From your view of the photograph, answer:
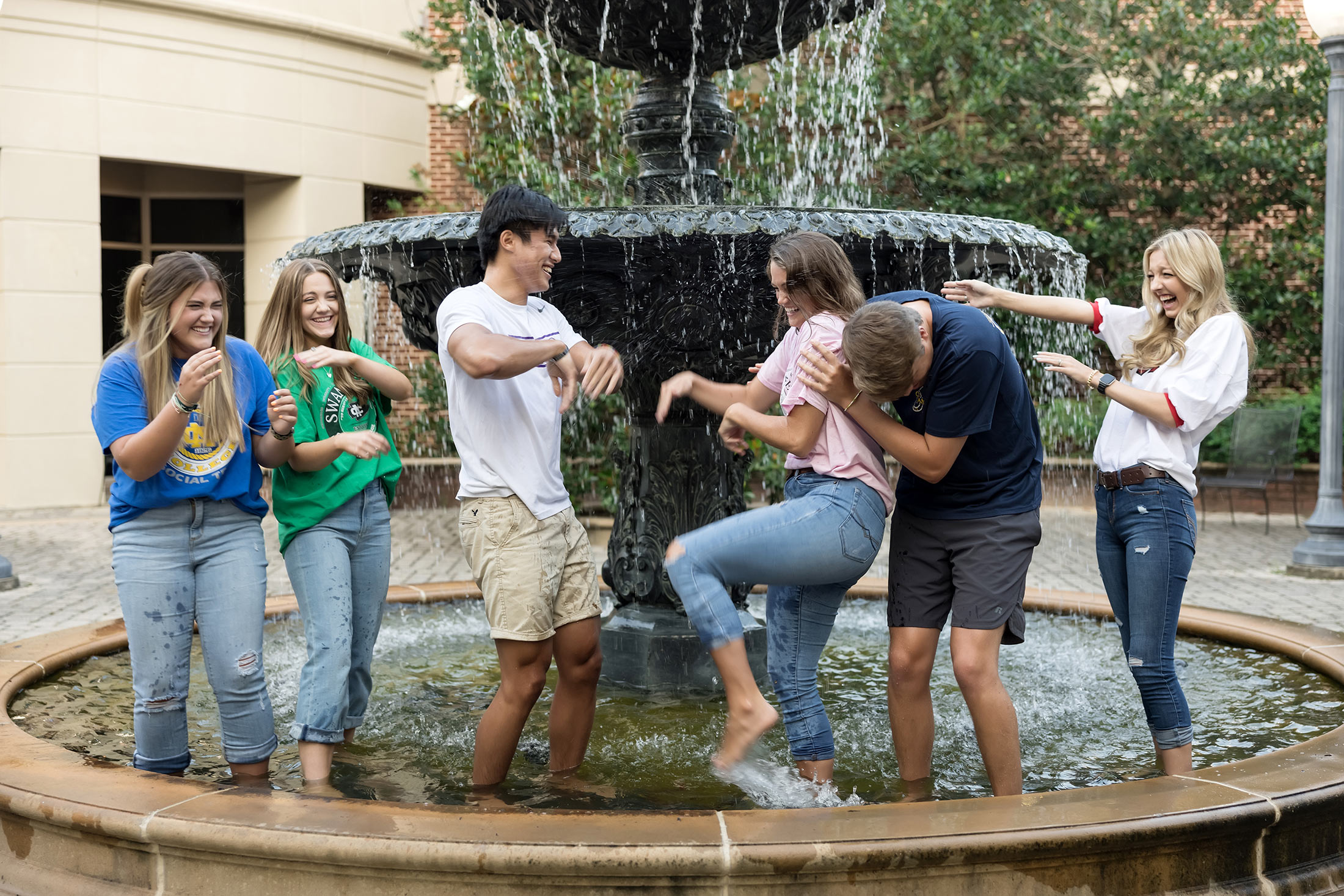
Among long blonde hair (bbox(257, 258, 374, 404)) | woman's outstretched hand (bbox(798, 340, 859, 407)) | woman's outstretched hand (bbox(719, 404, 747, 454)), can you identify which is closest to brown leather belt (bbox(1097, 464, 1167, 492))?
woman's outstretched hand (bbox(798, 340, 859, 407))

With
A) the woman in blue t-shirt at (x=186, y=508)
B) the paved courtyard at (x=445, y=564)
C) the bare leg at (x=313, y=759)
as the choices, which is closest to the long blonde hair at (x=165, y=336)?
the woman in blue t-shirt at (x=186, y=508)

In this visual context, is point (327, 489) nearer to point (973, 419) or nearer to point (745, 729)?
point (745, 729)

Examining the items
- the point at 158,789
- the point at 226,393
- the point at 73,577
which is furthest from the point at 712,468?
the point at 73,577

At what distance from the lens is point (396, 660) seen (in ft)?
20.3

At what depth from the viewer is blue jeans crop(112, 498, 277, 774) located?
137 inches

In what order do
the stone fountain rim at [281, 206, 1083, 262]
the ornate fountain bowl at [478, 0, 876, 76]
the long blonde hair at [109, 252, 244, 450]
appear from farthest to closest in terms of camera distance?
the ornate fountain bowl at [478, 0, 876, 76] < the stone fountain rim at [281, 206, 1083, 262] < the long blonde hair at [109, 252, 244, 450]

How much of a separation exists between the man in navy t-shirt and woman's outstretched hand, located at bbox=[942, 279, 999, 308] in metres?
0.60

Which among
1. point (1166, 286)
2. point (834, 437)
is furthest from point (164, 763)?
point (1166, 286)

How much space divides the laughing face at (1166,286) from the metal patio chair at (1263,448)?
33.8 feet

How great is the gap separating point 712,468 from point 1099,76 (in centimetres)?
1335

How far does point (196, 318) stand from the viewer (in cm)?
355

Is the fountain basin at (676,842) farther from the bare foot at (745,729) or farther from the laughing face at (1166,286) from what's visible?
the laughing face at (1166,286)

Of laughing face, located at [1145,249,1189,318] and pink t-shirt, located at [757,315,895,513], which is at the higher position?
laughing face, located at [1145,249,1189,318]

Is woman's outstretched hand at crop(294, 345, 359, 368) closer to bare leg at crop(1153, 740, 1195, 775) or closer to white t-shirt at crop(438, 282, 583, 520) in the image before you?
white t-shirt at crop(438, 282, 583, 520)
